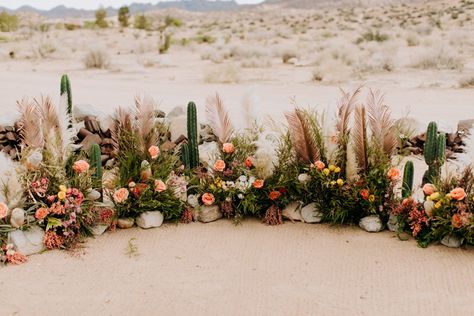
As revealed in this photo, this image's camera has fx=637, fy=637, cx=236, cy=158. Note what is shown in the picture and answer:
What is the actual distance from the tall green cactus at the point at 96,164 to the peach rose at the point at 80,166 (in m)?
0.21

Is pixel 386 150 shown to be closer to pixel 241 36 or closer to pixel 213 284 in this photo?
pixel 213 284

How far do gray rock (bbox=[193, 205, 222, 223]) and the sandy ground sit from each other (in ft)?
0.55

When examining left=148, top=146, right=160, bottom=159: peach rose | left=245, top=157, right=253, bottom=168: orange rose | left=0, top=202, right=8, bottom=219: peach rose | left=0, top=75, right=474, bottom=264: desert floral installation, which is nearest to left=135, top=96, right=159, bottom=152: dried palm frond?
left=0, top=75, right=474, bottom=264: desert floral installation

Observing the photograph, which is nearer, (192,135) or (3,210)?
(3,210)

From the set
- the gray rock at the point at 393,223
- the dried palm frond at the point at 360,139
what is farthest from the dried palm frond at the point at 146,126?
the gray rock at the point at 393,223

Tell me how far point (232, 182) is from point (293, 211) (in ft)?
2.09

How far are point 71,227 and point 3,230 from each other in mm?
564

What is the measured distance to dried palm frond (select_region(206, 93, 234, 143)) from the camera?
626 centimetres

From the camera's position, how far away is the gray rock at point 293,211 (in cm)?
600

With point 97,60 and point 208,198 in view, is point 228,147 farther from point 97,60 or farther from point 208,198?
point 97,60

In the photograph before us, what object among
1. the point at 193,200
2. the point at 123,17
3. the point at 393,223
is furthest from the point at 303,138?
the point at 123,17

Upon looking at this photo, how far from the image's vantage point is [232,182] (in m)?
6.02

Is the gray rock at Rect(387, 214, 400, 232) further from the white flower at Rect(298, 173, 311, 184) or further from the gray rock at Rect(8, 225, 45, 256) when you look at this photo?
the gray rock at Rect(8, 225, 45, 256)

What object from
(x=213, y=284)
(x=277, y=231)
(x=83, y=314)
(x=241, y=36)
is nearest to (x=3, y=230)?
(x=83, y=314)
